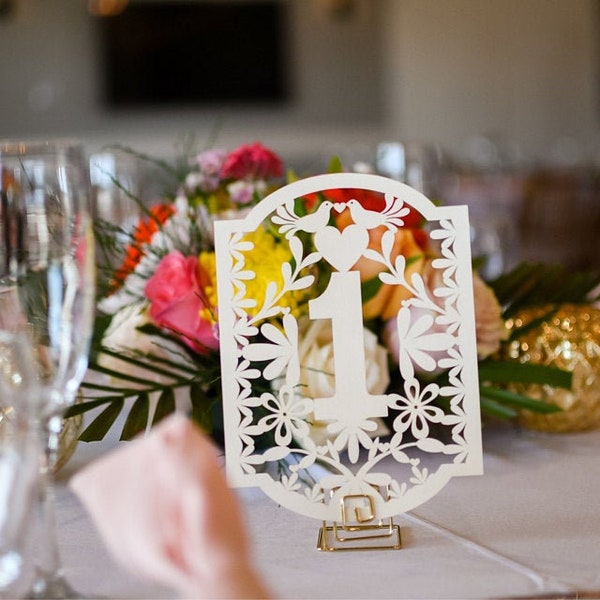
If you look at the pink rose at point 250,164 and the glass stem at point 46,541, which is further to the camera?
the pink rose at point 250,164

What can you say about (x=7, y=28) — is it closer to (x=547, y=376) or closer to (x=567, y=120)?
(x=567, y=120)

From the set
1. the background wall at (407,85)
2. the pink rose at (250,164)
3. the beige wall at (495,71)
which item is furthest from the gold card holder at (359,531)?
the beige wall at (495,71)

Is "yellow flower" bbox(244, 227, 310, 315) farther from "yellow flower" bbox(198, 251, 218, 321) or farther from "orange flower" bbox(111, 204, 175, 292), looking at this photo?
"orange flower" bbox(111, 204, 175, 292)

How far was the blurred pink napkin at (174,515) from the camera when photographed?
576 mm

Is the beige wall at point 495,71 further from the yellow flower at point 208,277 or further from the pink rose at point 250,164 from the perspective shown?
the yellow flower at point 208,277

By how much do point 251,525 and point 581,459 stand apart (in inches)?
15.4

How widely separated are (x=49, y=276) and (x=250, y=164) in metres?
0.54

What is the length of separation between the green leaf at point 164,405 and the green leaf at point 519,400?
33 centimetres

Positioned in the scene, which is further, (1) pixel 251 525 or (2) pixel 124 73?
(2) pixel 124 73

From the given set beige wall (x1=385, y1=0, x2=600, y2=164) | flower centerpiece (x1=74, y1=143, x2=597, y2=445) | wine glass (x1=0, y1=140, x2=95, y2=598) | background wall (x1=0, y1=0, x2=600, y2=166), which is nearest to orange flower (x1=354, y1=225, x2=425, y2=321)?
flower centerpiece (x1=74, y1=143, x2=597, y2=445)

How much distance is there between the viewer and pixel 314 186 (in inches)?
33.5

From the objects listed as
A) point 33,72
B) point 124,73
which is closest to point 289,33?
point 124,73

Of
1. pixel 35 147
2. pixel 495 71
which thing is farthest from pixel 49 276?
pixel 495 71

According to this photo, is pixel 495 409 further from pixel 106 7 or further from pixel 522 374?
pixel 106 7
